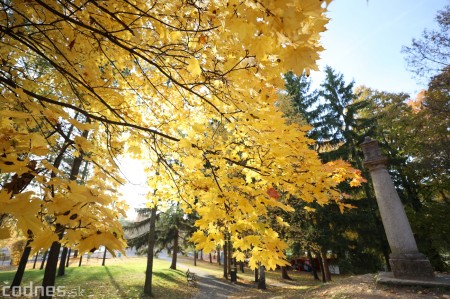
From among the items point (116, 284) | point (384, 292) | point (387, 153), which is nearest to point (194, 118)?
point (384, 292)

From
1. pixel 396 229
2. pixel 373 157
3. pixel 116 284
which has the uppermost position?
pixel 373 157

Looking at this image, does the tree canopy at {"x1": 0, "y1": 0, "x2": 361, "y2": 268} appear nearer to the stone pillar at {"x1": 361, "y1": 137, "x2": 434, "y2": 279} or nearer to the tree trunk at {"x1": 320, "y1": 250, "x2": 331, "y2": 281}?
the stone pillar at {"x1": 361, "y1": 137, "x2": 434, "y2": 279}

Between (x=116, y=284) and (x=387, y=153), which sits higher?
(x=387, y=153)

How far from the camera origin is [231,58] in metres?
2.35

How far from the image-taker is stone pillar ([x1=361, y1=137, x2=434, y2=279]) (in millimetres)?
6633

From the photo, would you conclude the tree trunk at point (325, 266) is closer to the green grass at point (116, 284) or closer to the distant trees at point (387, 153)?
the distant trees at point (387, 153)

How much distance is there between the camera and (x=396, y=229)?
7234 mm

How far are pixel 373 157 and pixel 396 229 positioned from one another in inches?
94.0

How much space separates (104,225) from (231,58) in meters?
1.89

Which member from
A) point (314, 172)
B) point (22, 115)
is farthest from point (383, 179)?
point (22, 115)

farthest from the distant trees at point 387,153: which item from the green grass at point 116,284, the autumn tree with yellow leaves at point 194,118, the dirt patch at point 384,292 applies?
the autumn tree with yellow leaves at point 194,118

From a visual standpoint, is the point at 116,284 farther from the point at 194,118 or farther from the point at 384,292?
the point at 194,118

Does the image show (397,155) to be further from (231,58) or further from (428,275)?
(231,58)

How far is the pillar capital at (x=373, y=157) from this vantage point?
26.0ft
